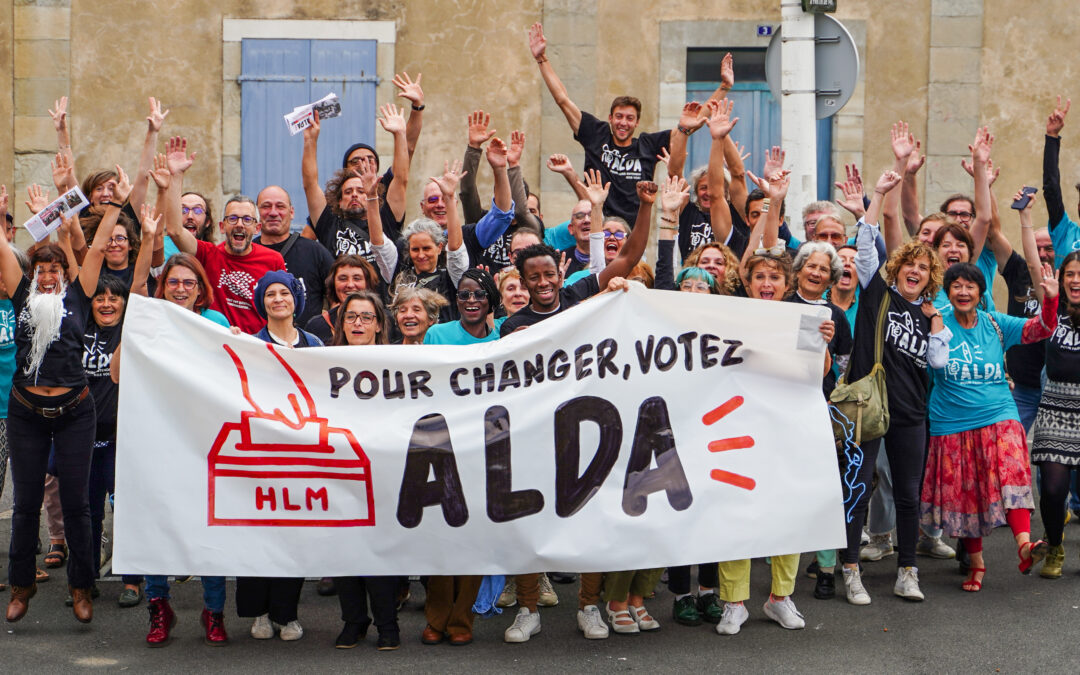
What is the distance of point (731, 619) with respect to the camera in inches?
261

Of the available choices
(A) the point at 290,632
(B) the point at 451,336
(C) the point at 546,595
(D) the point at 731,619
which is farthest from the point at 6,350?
(D) the point at 731,619

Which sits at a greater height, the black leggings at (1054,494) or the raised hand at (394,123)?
the raised hand at (394,123)

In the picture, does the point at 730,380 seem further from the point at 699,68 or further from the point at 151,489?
the point at 699,68

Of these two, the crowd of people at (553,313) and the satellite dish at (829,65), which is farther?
the satellite dish at (829,65)

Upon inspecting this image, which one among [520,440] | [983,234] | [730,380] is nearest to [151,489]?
[520,440]

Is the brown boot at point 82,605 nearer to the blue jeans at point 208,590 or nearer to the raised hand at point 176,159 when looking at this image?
the blue jeans at point 208,590

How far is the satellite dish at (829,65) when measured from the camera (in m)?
9.53

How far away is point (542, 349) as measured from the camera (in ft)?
21.0

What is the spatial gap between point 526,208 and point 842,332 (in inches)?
109

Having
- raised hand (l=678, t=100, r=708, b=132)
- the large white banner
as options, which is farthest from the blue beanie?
raised hand (l=678, t=100, r=708, b=132)

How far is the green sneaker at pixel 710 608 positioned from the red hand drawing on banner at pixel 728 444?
769mm

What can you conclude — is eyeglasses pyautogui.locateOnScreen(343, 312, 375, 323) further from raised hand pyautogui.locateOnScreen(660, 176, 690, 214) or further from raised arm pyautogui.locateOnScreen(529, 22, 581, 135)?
raised arm pyautogui.locateOnScreen(529, 22, 581, 135)

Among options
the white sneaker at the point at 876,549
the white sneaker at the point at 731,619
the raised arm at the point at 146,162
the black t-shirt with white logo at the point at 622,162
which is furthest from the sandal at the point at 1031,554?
the raised arm at the point at 146,162

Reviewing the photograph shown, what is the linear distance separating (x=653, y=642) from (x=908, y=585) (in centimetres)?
150
